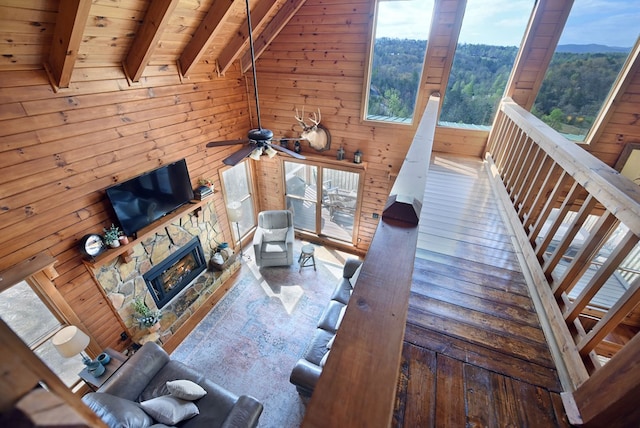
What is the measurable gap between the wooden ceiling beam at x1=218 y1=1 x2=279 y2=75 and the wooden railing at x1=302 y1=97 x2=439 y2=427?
4056 mm

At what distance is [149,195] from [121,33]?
186 centimetres

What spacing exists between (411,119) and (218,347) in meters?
4.63

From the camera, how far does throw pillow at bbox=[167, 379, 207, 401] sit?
266cm

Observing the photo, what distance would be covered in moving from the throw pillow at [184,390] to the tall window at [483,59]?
4.74m

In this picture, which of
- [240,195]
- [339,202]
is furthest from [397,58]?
[240,195]

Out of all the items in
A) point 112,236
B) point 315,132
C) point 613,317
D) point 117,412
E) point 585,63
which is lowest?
point 117,412

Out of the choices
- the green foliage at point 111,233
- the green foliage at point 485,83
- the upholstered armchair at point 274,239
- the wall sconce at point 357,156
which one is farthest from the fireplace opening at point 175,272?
the green foliage at point 485,83

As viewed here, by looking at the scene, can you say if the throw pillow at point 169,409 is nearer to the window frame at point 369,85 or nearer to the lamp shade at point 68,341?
the lamp shade at point 68,341

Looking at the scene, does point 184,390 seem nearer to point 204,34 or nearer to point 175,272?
point 175,272

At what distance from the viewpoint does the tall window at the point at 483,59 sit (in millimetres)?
3475

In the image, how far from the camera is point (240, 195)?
5.98m

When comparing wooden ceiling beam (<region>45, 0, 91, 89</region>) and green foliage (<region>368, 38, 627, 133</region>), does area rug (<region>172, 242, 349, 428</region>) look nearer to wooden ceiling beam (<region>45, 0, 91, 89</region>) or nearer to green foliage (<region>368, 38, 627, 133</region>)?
green foliage (<region>368, 38, 627, 133</region>)

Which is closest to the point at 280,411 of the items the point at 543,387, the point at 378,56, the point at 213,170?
the point at 543,387

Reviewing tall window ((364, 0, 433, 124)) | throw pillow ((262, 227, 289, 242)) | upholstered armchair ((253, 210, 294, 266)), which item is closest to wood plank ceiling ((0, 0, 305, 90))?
tall window ((364, 0, 433, 124))
